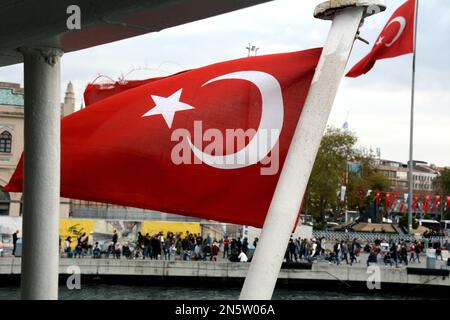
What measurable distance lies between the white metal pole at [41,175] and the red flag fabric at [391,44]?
191 centimetres

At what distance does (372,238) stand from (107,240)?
18379mm

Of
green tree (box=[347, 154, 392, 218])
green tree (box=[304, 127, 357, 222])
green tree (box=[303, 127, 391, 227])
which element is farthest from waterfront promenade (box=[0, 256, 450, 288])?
green tree (box=[347, 154, 392, 218])

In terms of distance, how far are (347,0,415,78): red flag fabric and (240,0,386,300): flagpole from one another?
91cm

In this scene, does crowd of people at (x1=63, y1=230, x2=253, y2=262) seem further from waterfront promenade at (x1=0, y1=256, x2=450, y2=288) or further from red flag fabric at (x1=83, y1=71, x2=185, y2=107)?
red flag fabric at (x1=83, y1=71, x2=185, y2=107)

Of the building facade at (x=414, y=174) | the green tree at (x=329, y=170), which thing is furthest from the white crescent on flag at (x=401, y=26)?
the building facade at (x=414, y=174)

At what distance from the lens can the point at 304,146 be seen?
12.0 ft

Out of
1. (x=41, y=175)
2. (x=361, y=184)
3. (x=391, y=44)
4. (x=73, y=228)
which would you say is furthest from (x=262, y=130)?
(x=361, y=184)

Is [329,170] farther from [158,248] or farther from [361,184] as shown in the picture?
[158,248]

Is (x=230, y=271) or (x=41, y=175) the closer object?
(x=41, y=175)

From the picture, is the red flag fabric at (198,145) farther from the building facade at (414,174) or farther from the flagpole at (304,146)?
the building facade at (414,174)

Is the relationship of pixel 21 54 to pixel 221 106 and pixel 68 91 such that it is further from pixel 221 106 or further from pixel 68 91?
pixel 68 91

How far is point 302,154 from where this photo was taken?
11.9ft

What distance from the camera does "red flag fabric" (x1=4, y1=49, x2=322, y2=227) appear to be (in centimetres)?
483

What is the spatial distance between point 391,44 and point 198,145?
1442 mm
